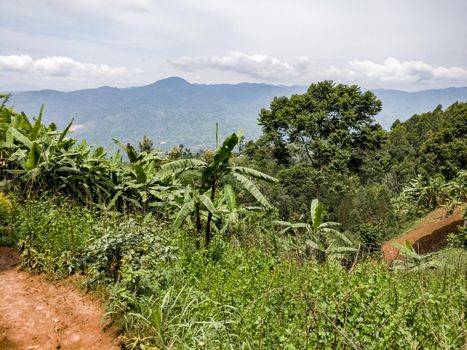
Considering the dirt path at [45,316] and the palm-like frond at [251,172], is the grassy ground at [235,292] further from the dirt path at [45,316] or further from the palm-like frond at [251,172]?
the palm-like frond at [251,172]

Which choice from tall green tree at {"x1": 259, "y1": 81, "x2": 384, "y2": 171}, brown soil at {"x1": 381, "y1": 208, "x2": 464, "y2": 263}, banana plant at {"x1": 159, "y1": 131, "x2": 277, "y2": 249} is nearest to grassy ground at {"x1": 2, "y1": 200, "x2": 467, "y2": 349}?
banana plant at {"x1": 159, "y1": 131, "x2": 277, "y2": 249}

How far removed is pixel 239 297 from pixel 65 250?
2599 millimetres

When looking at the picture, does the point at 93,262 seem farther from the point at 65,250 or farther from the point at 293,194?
the point at 293,194

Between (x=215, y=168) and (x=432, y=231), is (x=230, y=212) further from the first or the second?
(x=432, y=231)

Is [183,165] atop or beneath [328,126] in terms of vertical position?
beneath

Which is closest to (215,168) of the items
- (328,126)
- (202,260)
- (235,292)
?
(202,260)

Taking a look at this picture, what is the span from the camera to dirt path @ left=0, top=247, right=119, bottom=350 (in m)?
3.43

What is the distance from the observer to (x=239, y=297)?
3709 millimetres

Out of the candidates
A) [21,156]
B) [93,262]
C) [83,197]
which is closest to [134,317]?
[93,262]

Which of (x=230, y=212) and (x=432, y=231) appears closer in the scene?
(x=230, y=212)

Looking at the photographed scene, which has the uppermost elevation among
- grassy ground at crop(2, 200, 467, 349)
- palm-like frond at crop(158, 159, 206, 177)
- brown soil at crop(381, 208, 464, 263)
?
palm-like frond at crop(158, 159, 206, 177)

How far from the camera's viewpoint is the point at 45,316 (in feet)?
12.6

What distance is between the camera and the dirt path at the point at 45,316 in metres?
3.43

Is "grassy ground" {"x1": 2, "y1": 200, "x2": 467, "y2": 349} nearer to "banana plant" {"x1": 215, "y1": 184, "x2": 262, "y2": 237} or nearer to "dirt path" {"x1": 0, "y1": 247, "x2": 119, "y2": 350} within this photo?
"dirt path" {"x1": 0, "y1": 247, "x2": 119, "y2": 350}
